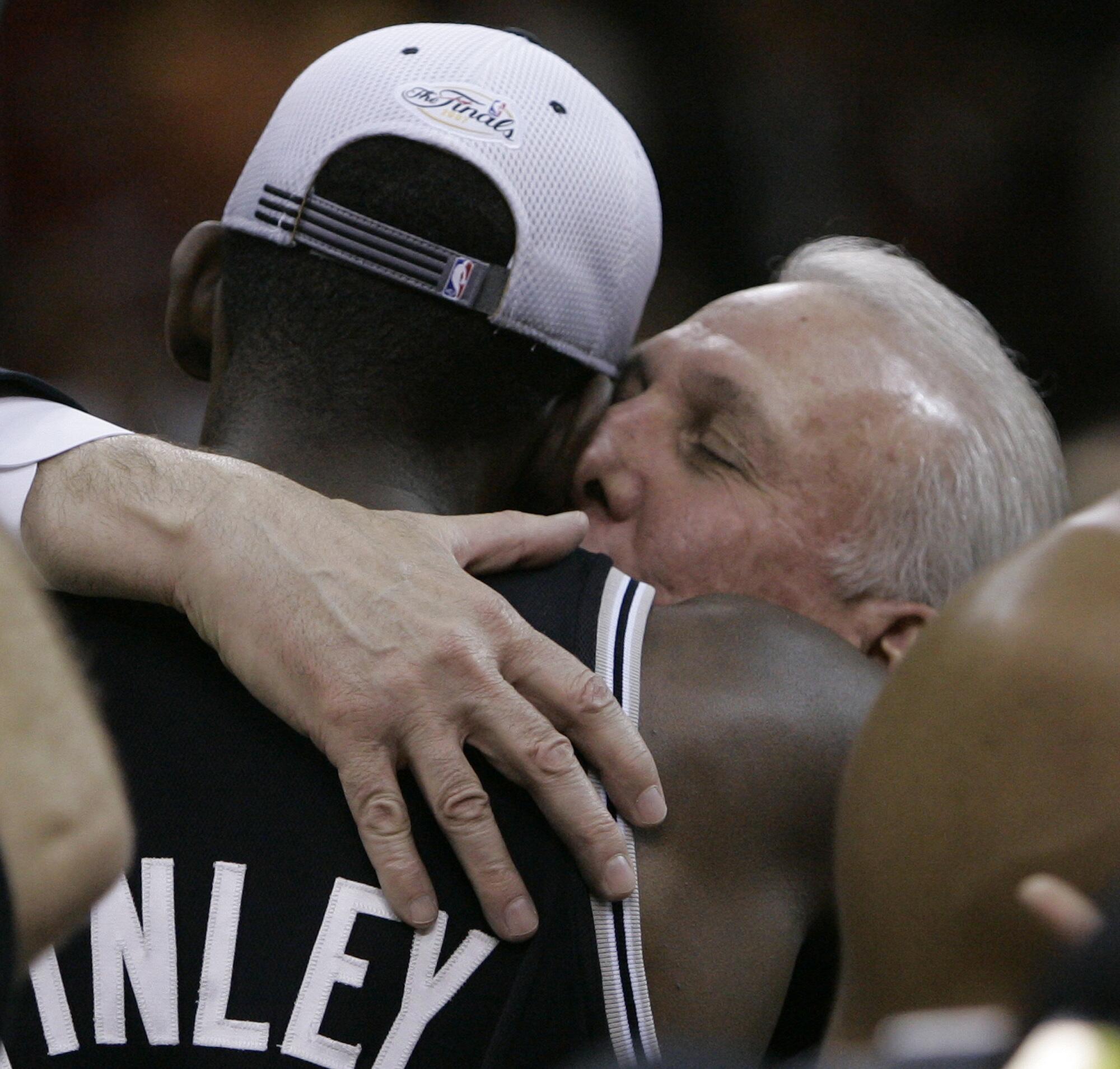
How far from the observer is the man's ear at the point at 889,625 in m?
1.84

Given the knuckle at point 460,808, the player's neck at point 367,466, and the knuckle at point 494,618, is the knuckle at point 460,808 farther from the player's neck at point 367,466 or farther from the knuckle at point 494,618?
the player's neck at point 367,466

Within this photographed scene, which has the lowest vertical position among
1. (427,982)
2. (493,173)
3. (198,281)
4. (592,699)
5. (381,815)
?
(427,982)

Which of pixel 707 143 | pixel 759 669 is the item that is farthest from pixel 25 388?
pixel 707 143

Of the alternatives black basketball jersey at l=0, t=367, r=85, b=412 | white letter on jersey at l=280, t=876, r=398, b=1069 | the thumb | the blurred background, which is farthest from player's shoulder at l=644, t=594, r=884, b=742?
the blurred background

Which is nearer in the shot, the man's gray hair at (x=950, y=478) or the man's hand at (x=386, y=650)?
the man's hand at (x=386, y=650)

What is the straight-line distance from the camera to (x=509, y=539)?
138 cm

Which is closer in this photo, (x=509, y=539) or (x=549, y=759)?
(x=549, y=759)

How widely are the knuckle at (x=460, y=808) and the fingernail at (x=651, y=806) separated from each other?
0.14 meters

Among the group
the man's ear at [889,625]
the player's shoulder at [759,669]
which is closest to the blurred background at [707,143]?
the man's ear at [889,625]

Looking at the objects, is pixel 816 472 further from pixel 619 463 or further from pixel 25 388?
pixel 25 388

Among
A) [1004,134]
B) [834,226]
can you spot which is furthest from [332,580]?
[1004,134]

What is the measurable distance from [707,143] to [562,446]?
11.3ft

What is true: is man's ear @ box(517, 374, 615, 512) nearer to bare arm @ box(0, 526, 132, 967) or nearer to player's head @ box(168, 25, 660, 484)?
player's head @ box(168, 25, 660, 484)

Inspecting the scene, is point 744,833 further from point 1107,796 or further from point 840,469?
point 840,469
